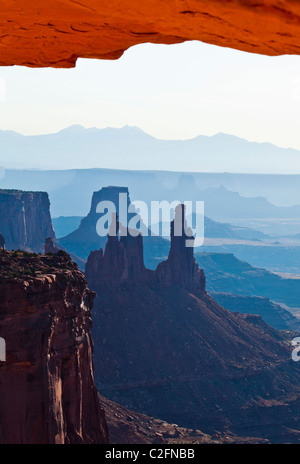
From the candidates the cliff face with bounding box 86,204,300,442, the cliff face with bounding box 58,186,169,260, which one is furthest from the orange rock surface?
the cliff face with bounding box 58,186,169,260

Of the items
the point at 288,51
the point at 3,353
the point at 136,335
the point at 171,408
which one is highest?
the point at 288,51

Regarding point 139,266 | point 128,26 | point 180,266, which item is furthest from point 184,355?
point 128,26

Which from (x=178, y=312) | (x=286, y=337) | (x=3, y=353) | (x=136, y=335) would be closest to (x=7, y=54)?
(x=3, y=353)

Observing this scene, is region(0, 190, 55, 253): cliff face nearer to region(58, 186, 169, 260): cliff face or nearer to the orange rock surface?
region(58, 186, 169, 260): cliff face

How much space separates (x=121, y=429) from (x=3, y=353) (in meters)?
31.1

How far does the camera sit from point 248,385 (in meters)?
81.4

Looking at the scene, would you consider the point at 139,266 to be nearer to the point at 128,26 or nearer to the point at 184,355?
the point at 184,355

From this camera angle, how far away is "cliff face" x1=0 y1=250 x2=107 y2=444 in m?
25.6

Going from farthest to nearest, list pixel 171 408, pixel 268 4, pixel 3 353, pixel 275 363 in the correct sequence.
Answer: pixel 275 363 → pixel 171 408 → pixel 3 353 → pixel 268 4

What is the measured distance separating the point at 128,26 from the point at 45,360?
1984 centimetres

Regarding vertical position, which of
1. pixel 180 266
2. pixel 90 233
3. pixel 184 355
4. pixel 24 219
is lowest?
pixel 184 355

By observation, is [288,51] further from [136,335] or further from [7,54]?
[136,335]

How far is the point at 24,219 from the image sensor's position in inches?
5167

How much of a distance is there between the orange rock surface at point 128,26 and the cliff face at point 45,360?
55.4ft
